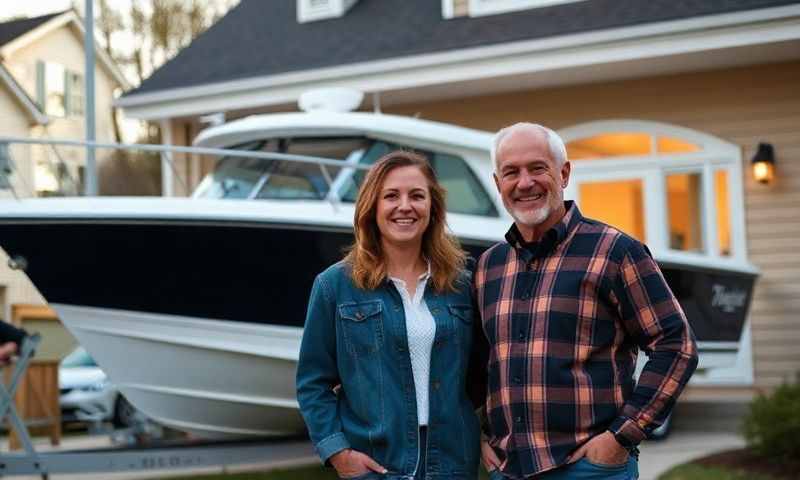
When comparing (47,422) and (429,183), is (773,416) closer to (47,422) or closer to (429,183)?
(429,183)

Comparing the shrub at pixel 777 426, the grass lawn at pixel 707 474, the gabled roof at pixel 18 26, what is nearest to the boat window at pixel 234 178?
the grass lawn at pixel 707 474

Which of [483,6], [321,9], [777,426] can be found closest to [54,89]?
[321,9]

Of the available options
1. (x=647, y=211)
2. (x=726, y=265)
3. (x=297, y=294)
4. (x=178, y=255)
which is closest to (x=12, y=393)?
(x=178, y=255)

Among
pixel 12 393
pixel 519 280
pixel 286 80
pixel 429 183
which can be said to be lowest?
pixel 12 393

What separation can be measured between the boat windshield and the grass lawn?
3.07 meters

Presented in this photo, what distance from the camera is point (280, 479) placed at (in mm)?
7719

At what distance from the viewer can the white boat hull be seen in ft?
23.1

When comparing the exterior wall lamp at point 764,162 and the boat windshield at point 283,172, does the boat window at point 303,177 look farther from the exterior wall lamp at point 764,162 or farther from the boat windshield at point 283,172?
the exterior wall lamp at point 764,162

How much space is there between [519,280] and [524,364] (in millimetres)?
233

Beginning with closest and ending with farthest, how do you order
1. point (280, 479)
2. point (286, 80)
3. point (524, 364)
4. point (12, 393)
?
point (524, 364)
point (12, 393)
point (280, 479)
point (286, 80)

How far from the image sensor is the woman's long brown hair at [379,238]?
118 inches

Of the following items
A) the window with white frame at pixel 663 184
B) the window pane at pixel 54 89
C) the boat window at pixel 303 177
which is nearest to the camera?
the boat window at pixel 303 177

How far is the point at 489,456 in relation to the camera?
3021 millimetres

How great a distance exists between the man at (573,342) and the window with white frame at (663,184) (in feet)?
27.5
